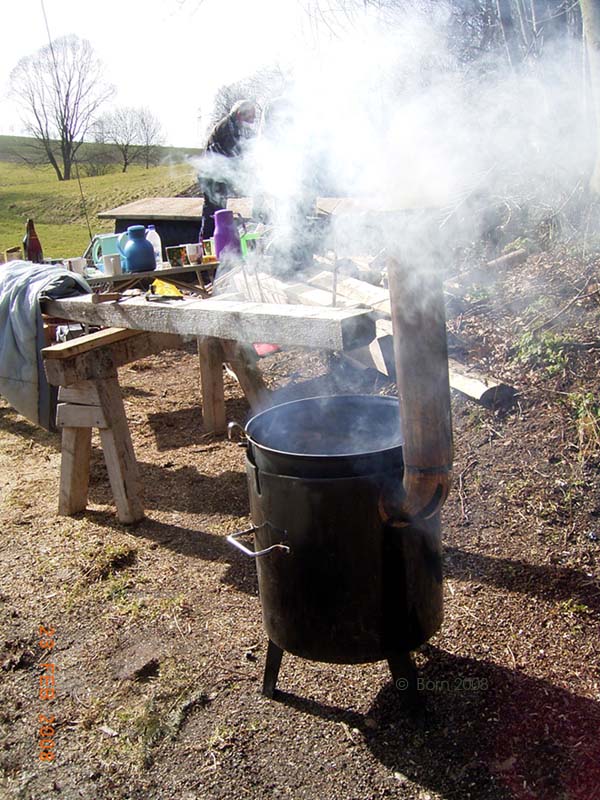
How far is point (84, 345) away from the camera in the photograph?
3.49 meters

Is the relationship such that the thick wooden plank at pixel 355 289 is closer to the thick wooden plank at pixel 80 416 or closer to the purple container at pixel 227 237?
the purple container at pixel 227 237

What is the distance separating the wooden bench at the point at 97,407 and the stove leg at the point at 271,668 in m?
1.63

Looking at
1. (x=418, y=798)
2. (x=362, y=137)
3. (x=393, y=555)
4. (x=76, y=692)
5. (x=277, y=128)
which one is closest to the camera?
(x=418, y=798)

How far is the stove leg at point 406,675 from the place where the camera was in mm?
2145

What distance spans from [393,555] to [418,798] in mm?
666

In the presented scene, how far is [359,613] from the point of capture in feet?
6.78

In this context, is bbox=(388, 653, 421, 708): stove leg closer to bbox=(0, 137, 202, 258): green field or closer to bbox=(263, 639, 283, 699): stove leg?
bbox=(263, 639, 283, 699): stove leg

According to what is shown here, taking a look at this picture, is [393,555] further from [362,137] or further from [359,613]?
[362,137]

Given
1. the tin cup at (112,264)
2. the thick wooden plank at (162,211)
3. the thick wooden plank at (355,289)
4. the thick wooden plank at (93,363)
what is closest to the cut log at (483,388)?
the thick wooden plank at (355,289)

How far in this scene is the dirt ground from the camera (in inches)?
80.1

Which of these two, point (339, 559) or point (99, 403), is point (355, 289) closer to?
point (99, 403)

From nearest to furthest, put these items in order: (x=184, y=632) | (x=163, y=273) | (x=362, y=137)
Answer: (x=184, y=632)
(x=362, y=137)
(x=163, y=273)

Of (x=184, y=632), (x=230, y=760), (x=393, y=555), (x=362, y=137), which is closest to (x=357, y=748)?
(x=230, y=760)

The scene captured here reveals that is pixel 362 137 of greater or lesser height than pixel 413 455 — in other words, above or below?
above
